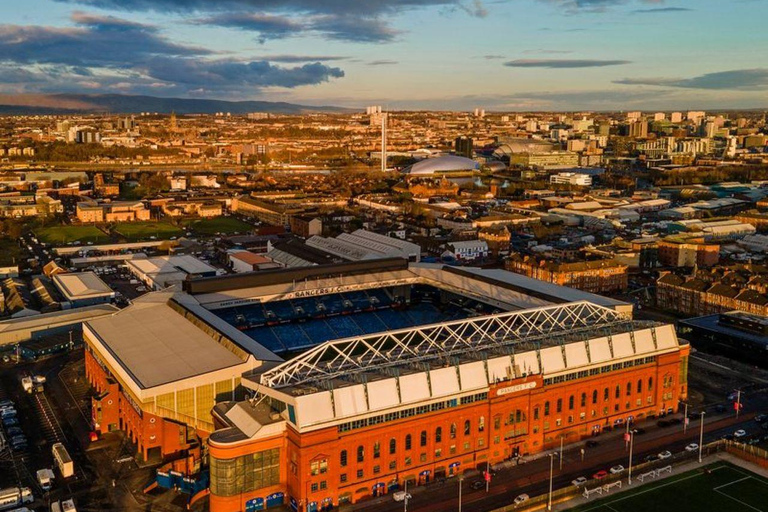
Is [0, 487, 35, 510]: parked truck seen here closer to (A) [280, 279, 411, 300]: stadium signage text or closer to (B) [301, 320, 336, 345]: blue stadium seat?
(B) [301, 320, 336, 345]: blue stadium seat

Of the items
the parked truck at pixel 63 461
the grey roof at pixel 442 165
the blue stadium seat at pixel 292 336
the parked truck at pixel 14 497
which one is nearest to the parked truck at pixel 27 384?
the parked truck at pixel 63 461

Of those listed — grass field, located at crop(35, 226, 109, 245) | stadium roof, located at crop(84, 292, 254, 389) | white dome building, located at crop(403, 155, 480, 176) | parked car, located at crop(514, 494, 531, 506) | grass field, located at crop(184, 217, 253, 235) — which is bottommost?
parked car, located at crop(514, 494, 531, 506)

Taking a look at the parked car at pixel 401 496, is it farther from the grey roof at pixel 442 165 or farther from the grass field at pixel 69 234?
the grey roof at pixel 442 165

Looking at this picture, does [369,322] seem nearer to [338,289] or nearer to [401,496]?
[338,289]

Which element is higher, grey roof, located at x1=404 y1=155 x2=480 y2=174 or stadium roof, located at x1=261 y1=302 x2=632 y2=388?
grey roof, located at x1=404 y1=155 x2=480 y2=174

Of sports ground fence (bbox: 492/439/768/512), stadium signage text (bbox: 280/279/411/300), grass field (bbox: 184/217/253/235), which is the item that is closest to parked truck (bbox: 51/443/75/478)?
stadium signage text (bbox: 280/279/411/300)

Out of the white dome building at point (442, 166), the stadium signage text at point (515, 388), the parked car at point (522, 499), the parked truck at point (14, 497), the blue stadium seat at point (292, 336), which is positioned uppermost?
the white dome building at point (442, 166)
